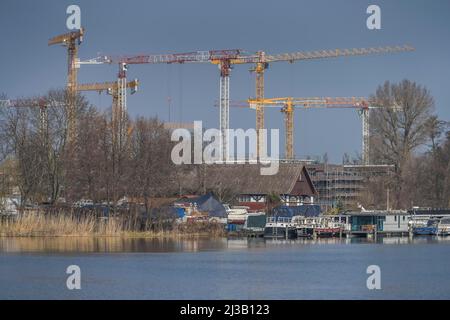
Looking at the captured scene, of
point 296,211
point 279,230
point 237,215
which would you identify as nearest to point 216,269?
point 279,230

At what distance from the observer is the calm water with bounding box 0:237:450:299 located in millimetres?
45844

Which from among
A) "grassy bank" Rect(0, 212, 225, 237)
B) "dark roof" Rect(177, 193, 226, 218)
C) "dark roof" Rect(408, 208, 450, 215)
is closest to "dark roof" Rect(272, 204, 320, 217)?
"dark roof" Rect(177, 193, 226, 218)

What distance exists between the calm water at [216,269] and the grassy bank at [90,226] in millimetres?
992

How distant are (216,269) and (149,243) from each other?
1906 centimetres

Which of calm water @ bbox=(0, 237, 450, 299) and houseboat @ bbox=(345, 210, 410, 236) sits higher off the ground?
houseboat @ bbox=(345, 210, 410, 236)

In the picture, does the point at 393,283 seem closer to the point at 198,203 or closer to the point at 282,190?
the point at 198,203

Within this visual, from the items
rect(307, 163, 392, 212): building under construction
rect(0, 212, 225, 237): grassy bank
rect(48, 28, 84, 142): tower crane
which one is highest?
rect(48, 28, 84, 142): tower crane

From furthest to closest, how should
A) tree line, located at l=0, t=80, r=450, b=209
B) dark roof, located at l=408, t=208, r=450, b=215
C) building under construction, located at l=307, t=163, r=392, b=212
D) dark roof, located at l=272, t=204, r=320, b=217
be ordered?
building under construction, located at l=307, t=163, r=392, b=212 → dark roof, located at l=408, t=208, r=450, b=215 → dark roof, located at l=272, t=204, r=320, b=217 → tree line, located at l=0, t=80, r=450, b=209

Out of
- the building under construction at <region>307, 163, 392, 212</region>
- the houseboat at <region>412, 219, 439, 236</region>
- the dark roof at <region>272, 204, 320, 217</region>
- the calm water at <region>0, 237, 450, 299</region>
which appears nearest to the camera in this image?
the calm water at <region>0, 237, 450, 299</region>

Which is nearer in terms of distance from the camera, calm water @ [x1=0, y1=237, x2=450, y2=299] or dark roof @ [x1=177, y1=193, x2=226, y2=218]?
calm water @ [x1=0, y1=237, x2=450, y2=299]

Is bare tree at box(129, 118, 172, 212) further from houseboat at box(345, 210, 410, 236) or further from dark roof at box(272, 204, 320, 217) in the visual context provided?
houseboat at box(345, 210, 410, 236)

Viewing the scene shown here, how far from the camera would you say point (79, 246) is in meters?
68.9

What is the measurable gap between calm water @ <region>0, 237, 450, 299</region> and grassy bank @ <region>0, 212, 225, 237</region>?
0.99 m

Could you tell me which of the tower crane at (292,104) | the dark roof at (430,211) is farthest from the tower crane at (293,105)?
the dark roof at (430,211)
